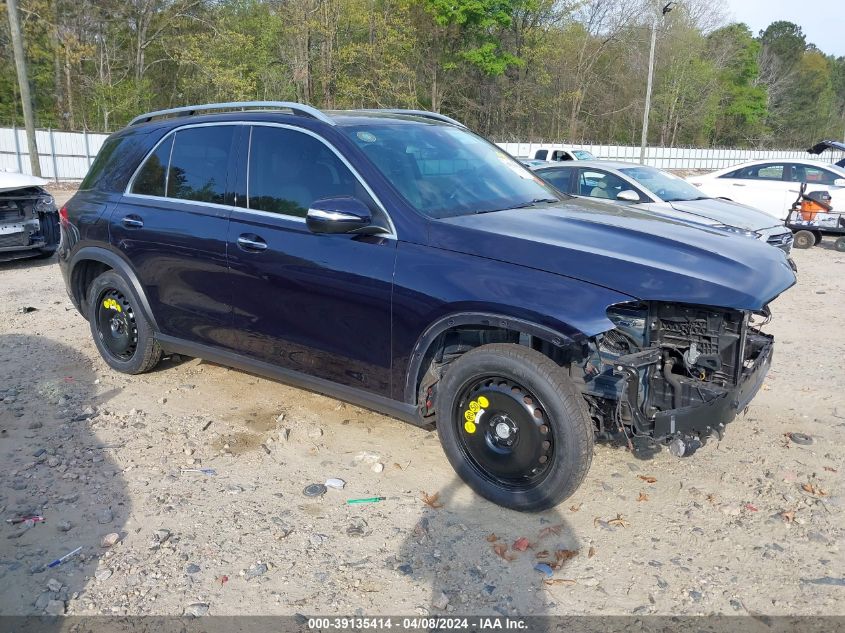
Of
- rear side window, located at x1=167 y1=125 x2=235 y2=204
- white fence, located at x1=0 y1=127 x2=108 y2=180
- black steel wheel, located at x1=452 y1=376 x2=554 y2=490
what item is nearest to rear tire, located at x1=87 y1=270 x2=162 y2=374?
rear side window, located at x1=167 y1=125 x2=235 y2=204

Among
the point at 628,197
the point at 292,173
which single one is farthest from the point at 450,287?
the point at 628,197

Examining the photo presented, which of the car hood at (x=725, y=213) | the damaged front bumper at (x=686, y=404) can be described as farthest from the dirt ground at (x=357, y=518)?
the car hood at (x=725, y=213)

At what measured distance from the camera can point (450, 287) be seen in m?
3.50

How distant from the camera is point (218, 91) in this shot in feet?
123

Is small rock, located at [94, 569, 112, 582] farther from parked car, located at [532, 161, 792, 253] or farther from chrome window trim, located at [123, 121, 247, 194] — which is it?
parked car, located at [532, 161, 792, 253]

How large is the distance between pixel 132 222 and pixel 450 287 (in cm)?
280

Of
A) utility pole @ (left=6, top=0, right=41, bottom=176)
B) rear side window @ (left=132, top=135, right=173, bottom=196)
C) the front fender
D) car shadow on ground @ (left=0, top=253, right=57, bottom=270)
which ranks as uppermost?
utility pole @ (left=6, top=0, right=41, bottom=176)

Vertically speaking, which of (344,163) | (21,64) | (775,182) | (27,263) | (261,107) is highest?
(21,64)

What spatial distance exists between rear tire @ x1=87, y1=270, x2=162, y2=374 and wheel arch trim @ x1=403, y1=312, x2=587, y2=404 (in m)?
2.49

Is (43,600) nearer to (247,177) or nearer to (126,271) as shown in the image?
(247,177)

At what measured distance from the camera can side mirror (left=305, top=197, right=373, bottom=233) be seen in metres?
3.64

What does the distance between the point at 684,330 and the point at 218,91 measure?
38178 mm

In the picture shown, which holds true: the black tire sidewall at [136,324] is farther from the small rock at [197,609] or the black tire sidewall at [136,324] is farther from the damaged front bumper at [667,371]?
the damaged front bumper at [667,371]

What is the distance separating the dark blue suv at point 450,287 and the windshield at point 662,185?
5.51 m
